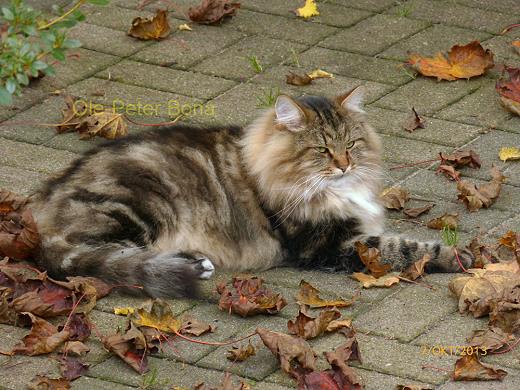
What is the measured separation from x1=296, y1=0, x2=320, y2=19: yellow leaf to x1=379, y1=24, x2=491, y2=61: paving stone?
2.27ft

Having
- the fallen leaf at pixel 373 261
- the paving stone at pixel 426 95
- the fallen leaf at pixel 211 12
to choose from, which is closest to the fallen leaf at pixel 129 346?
the fallen leaf at pixel 373 261

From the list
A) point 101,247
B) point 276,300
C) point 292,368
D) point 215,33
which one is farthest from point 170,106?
point 292,368

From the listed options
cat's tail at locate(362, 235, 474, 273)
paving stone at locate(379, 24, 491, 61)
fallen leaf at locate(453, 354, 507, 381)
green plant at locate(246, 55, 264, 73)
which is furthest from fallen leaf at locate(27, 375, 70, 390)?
paving stone at locate(379, 24, 491, 61)

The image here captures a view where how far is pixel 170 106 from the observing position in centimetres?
666

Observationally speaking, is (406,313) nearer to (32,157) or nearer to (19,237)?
(19,237)

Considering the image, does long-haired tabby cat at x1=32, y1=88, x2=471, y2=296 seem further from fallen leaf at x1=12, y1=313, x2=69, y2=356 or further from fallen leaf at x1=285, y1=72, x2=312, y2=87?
fallen leaf at x1=285, y1=72, x2=312, y2=87

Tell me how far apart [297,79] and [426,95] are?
30.8 inches

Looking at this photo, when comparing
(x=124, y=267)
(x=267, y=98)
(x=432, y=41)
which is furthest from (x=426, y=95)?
(x=124, y=267)

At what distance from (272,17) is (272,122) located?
2473 millimetres

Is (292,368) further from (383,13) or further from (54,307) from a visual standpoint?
(383,13)

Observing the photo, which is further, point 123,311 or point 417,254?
point 417,254

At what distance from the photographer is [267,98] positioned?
6621 millimetres

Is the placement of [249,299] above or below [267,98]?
above

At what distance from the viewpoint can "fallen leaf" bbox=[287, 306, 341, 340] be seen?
14.4ft
